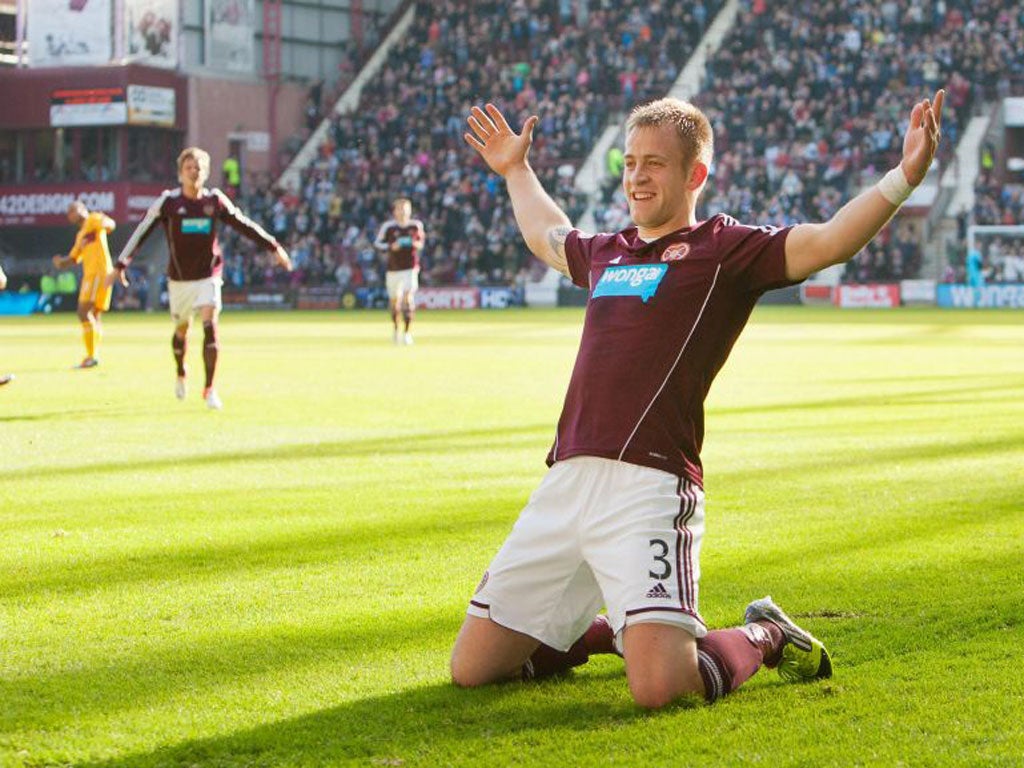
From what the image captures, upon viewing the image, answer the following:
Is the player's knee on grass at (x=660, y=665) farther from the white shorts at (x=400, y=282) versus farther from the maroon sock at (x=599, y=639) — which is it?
the white shorts at (x=400, y=282)

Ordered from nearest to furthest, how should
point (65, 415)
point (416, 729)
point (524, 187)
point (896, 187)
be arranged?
point (416, 729) → point (896, 187) → point (524, 187) → point (65, 415)

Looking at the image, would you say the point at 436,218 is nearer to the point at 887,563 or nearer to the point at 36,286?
the point at 36,286

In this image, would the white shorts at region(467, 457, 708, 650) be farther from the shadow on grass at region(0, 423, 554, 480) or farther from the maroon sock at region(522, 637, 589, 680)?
the shadow on grass at region(0, 423, 554, 480)

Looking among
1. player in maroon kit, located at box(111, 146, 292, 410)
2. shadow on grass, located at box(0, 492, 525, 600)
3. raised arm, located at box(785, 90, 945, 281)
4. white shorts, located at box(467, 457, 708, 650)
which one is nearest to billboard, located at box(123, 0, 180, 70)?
player in maroon kit, located at box(111, 146, 292, 410)

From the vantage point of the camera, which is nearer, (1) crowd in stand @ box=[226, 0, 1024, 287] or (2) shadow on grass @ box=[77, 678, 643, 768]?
(2) shadow on grass @ box=[77, 678, 643, 768]

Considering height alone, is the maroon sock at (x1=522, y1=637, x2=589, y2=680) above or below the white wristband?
below

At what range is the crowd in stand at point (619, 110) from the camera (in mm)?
48344

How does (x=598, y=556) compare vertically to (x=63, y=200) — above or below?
below

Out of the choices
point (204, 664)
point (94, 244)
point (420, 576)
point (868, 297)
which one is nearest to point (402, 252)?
point (94, 244)

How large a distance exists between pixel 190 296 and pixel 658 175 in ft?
39.9

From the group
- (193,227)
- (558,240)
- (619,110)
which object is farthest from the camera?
(619,110)

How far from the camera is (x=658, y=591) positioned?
5242mm

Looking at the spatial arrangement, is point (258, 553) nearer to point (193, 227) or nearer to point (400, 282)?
point (193, 227)

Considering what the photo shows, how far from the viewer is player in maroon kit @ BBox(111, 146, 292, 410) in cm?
1655
